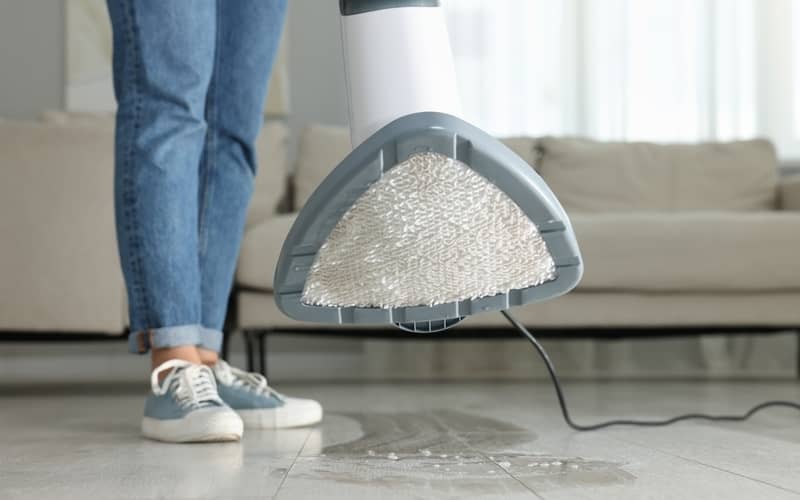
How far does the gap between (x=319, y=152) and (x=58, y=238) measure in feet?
3.38

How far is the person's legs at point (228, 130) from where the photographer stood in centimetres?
132

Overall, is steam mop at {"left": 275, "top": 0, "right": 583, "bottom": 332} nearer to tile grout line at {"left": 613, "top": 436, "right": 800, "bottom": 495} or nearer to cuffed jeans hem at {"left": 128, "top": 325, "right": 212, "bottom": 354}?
tile grout line at {"left": 613, "top": 436, "right": 800, "bottom": 495}

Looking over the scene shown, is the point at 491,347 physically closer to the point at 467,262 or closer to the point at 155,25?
the point at 155,25

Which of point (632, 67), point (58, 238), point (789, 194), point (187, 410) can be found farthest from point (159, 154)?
point (632, 67)

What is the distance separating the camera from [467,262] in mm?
823

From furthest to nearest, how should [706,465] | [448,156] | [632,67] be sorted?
1. [632,67]
2. [706,465]
3. [448,156]

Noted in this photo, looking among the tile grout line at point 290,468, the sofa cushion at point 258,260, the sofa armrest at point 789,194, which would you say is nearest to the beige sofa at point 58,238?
the sofa cushion at point 258,260

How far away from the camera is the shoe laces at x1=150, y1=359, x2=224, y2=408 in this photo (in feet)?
3.77

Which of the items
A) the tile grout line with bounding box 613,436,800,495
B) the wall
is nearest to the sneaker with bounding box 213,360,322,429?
the tile grout line with bounding box 613,436,800,495

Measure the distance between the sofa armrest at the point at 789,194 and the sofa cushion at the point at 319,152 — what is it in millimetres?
735

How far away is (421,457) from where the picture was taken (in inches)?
37.1

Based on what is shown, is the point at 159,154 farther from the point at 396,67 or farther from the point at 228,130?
the point at 396,67

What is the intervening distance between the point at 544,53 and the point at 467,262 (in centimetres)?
286

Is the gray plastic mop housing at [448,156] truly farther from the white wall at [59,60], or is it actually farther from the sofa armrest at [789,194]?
the white wall at [59,60]
